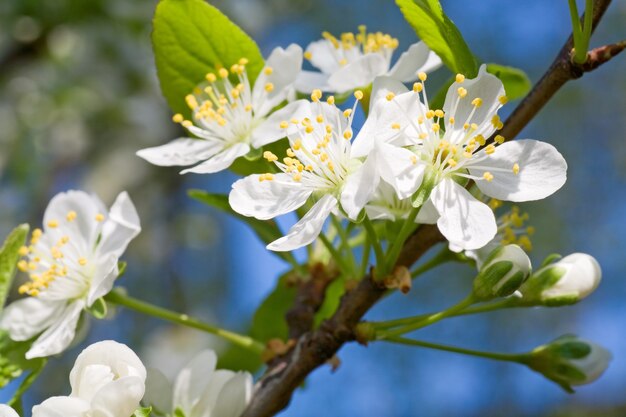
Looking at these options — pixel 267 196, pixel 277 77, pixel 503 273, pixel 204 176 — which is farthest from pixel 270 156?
pixel 204 176

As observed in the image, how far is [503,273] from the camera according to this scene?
3.82 ft

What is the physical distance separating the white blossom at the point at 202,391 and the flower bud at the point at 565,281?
1.48ft

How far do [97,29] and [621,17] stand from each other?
320 cm

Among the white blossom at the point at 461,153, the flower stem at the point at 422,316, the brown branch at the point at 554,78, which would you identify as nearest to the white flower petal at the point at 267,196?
the white blossom at the point at 461,153

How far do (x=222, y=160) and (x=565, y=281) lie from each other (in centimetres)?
55

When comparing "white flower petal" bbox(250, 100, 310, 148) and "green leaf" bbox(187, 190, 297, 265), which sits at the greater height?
"white flower petal" bbox(250, 100, 310, 148)

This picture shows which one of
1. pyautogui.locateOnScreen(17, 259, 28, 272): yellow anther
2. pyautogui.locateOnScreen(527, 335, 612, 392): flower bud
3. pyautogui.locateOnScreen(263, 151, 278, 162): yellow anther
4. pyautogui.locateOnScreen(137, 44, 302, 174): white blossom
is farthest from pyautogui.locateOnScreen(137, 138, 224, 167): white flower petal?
pyautogui.locateOnScreen(527, 335, 612, 392): flower bud

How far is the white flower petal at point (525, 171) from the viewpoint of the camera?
1.11m

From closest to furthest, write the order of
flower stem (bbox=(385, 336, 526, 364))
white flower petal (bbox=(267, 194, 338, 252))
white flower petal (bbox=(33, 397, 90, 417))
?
white flower petal (bbox=(33, 397, 90, 417)), white flower petal (bbox=(267, 194, 338, 252)), flower stem (bbox=(385, 336, 526, 364))

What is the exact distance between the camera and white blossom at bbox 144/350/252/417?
4.11 ft

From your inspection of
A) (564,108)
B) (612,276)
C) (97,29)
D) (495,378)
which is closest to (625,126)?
(564,108)

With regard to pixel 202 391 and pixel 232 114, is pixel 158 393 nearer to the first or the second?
pixel 202 391

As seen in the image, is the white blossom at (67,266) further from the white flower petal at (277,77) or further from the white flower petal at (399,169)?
the white flower petal at (399,169)

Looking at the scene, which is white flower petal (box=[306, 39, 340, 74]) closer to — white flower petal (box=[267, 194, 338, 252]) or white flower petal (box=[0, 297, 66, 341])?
white flower petal (box=[267, 194, 338, 252])
